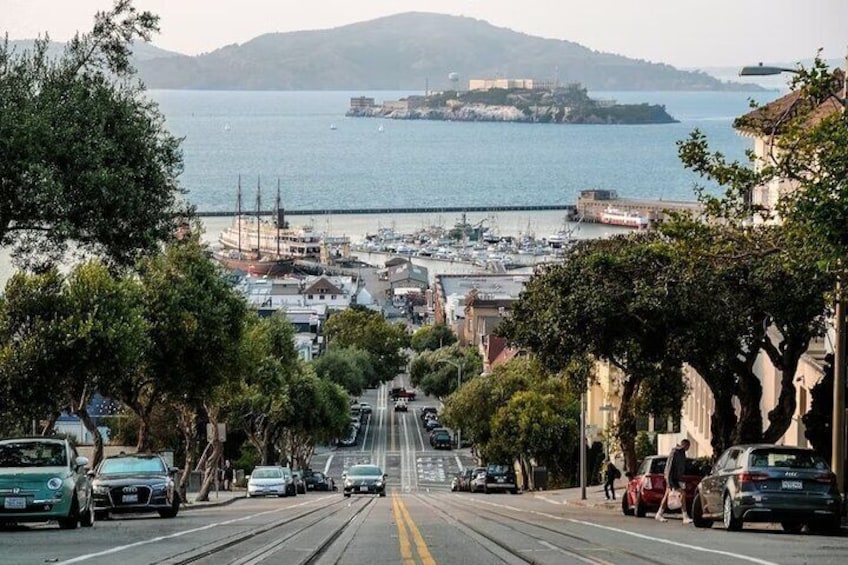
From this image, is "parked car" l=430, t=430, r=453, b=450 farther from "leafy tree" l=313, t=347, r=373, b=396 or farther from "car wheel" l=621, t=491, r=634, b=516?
"car wheel" l=621, t=491, r=634, b=516

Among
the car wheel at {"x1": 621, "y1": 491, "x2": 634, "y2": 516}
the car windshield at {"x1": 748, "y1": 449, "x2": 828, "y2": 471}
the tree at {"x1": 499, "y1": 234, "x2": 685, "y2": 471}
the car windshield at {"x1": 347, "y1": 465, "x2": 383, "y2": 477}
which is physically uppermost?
the tree at {"x1": 499, "y1": 234, "x2": 685, "y2": 471}

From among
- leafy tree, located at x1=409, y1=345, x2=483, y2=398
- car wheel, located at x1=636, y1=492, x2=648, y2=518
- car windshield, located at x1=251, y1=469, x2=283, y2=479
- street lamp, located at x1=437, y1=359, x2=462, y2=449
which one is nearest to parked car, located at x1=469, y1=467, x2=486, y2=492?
car windshield, located at x1=251, y1=469, x2=283, y2=479

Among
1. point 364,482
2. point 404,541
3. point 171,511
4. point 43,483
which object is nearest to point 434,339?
point 364,482

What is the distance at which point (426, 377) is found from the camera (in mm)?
135000

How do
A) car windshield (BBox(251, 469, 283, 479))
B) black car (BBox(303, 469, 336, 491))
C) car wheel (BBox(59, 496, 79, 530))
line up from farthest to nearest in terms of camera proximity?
black car (BBox(303, 469, 336, 491))
car windshield (BBox(251, 469, 283, 479))
car wheel (BBox(59, 496, 79, 530))

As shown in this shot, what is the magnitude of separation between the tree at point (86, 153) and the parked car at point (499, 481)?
39.6 meters

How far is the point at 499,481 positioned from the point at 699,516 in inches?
1570

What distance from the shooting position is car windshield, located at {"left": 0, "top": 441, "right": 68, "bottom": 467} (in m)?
28.1

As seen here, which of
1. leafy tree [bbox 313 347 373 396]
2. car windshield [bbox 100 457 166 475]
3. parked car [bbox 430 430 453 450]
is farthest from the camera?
leafy tree [bbox 313 347 373 396]

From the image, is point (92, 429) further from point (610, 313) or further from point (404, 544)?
point (404, 544)

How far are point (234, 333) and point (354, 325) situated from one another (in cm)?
10613

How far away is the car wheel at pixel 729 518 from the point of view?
89.9 feet

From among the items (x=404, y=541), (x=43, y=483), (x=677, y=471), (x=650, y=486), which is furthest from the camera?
(x=650, y=486)

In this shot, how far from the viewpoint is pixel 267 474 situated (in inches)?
2255
